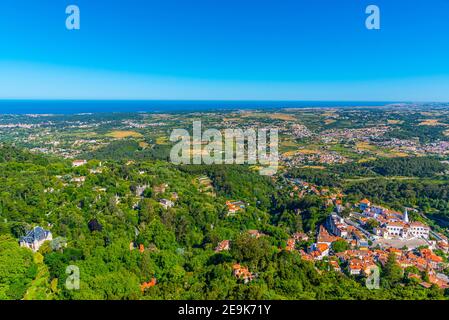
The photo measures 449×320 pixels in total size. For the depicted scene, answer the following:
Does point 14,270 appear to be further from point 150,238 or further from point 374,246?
point 374,246

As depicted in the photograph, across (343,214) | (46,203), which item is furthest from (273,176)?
(46,203)

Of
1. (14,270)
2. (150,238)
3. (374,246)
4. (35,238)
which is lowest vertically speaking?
(374,246)

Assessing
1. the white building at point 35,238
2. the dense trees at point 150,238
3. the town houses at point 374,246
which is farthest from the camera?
the town houses at point 374,246

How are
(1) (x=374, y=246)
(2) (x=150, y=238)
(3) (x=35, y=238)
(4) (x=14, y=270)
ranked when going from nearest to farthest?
(4) (x=14, y=270) → (3) (x=35, y=238) → (2) (x=150, y=238) → (1) (x=374, y=246)

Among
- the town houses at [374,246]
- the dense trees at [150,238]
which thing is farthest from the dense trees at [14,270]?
the town houses at [374,246]

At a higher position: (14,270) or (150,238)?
(14,270)

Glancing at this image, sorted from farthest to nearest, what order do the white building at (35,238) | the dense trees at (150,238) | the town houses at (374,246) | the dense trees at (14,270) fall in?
the town houses at (374,246), the white building at (35,238), the dense trees at (150,238), the dense trees at (14,270)

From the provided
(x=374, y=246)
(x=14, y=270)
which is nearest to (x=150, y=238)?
(x=14, y=270)

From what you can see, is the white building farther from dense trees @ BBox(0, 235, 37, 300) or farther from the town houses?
the town houses

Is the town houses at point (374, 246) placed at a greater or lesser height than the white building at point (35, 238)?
lesser

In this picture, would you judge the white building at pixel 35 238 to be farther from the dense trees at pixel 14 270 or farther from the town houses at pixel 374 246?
the town houses at pixel 374 246

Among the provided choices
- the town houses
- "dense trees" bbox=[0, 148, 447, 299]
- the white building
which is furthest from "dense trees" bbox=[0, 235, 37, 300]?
the town houses

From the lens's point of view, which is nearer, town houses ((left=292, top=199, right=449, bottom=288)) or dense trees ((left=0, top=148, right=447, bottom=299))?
dense trees ((left=0, top=148, right=447, bottom=299))
